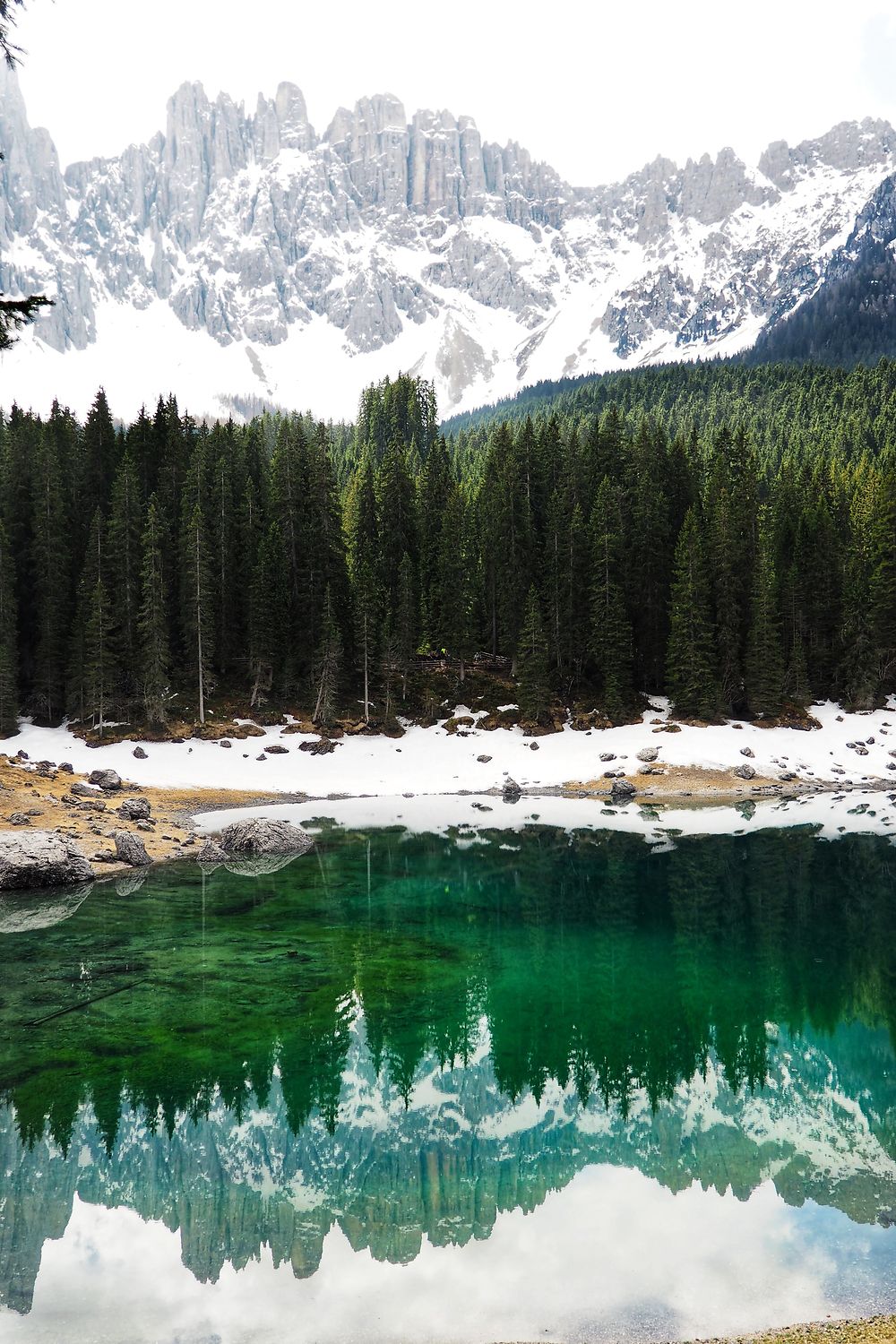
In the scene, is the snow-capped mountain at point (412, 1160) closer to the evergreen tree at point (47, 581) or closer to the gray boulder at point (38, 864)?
the gray boulder at point (38, 864)

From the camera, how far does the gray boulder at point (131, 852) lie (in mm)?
32938

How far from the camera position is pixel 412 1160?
1286cm

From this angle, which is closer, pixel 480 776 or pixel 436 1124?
pixel 436 1124

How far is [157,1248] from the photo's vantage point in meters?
10.7

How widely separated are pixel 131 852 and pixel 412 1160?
2327 centimetres

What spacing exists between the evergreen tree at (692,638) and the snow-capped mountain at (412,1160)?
4789 centimetres

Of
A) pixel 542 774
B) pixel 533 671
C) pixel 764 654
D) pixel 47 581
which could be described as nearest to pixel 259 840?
pixel 542 774

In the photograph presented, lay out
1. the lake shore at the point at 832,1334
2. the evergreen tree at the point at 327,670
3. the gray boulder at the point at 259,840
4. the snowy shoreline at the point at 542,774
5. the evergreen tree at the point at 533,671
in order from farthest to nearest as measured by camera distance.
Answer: the evergreen tree at the point at 533,671
the evergreen tree at the point at 327,670
the snowy shoreline at the point at 542,774
the gray boulder at the point at 259,840
the lake shore at the point at 832,1334

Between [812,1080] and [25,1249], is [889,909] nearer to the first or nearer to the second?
[812,1080]

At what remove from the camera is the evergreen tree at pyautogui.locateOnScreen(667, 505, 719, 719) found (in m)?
62.2

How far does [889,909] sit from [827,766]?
2971 cm

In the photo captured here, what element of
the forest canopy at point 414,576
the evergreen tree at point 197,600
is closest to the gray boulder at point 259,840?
the forest canopy at point 414,576

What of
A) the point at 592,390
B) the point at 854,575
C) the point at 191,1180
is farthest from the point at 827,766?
the point at 592,390

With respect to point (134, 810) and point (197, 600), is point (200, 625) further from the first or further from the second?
point (134, 810)
